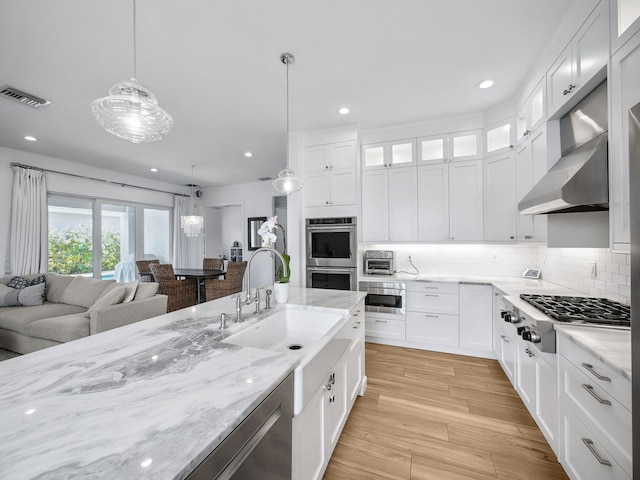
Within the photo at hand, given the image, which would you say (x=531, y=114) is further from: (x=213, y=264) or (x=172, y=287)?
(x=213, y=264)

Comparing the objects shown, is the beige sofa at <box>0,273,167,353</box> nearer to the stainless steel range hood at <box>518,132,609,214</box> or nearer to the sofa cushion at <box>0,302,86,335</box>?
the sofa cushion at <box>0,302,86,335</box>

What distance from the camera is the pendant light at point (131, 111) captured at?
1401mm

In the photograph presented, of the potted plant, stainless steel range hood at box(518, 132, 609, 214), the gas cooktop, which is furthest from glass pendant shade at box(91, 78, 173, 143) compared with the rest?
the gas cooktop

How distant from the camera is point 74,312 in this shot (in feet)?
11.5

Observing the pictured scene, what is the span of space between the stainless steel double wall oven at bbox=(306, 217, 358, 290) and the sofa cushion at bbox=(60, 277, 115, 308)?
271cm

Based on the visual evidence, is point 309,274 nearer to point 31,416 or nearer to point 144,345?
point 144,345

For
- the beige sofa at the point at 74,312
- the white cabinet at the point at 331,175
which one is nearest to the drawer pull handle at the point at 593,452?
the white cabinet at the point at 331,175

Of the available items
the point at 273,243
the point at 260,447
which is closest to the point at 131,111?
the point at 273,243

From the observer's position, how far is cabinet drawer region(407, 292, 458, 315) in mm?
3148

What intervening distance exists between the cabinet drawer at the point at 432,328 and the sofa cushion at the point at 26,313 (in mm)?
4249

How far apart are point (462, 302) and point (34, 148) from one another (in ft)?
21.3

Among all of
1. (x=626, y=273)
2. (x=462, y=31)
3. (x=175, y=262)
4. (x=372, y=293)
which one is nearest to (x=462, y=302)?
(x=372, y=293)

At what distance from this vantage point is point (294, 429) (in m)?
1.08

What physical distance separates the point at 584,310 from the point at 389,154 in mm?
2631
